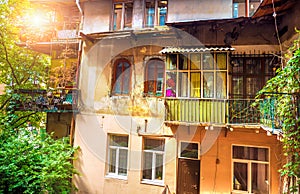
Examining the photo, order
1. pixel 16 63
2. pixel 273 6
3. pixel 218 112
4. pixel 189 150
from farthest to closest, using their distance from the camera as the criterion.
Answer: pixel 16 63
pixel 189 150
pixel 218 112
pixel 273 6

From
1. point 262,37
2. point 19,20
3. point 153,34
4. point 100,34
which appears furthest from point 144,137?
point 19,20

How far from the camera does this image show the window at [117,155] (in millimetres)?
9430

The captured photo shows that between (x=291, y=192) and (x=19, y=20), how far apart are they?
16880 millimetres

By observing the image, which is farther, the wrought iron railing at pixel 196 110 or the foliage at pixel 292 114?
the wrought iron railing at pixel 196 110

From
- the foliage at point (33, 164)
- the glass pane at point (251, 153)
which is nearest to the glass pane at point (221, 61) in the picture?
the glass pane at point (251, 153)

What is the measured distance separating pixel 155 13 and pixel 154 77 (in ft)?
10.5

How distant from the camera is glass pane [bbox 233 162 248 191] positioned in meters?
7.71

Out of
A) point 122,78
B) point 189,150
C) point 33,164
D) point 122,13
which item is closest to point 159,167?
point 189,150

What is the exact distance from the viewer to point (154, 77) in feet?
30.7

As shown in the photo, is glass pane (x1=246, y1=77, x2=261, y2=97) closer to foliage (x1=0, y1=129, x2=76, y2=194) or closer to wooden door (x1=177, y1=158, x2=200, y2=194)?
wooden door (x1=177, y1=158, x2=200, y2=194)

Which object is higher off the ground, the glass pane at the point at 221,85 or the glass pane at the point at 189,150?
the glass pane at the point at 221,85

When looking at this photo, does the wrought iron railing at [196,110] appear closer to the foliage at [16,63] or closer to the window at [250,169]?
the window at [250,169]

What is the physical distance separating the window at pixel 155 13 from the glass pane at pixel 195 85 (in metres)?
3.49

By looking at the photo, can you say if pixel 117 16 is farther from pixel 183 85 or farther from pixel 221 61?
pixel 221 61
